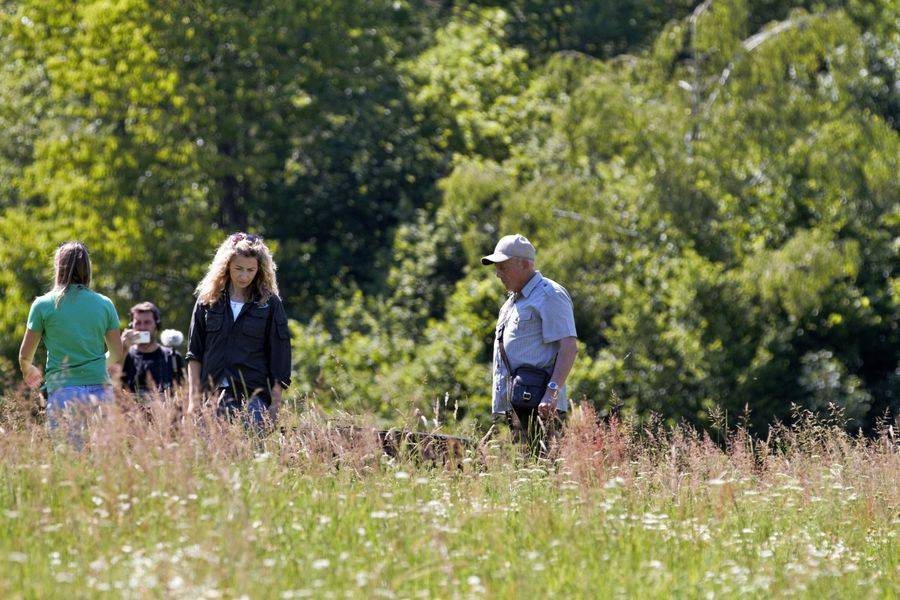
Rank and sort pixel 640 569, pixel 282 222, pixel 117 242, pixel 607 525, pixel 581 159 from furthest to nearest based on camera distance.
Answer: pixel 282 222
pixel 117 242
pixel 581 159
pixel 607 525
pixel 640 569

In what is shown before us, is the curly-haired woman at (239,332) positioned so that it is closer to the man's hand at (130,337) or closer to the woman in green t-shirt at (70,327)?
the woman in green t-shirt at (70,327)

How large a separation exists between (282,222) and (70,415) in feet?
58.8

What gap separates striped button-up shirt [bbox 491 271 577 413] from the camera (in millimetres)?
7570

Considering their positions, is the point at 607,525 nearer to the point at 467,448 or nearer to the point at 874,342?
the point at 467,448

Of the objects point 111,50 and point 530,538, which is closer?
point 530,538

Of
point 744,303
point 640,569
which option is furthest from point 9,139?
point 640,569

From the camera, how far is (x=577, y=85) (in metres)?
20.0

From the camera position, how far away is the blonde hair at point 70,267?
7703 mm

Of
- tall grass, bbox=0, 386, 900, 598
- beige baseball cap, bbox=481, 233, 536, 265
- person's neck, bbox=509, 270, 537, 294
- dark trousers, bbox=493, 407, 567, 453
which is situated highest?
beige baseball cap, bbox=481, 233, 536, 265

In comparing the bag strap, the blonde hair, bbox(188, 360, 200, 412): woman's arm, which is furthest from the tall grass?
the blonde hair

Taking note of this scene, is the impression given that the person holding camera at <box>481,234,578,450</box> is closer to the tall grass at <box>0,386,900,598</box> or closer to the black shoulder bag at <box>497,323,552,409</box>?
the black shoulder bag at <box>497,323,552,409</box>

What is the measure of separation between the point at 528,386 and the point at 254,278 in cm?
152

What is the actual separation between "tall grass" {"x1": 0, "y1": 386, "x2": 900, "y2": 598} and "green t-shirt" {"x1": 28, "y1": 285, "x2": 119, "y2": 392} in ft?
2.03

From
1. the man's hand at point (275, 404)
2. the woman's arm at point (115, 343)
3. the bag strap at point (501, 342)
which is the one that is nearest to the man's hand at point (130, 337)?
the woman's arm at point (115, 343)
